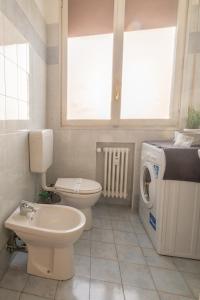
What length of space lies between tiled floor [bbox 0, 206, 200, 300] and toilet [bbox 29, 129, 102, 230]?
1.08 ft

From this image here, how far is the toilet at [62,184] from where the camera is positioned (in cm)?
146

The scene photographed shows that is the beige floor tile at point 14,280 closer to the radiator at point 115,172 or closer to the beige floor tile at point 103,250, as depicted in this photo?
the beige floor tile at point 103,250

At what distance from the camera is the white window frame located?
178cm

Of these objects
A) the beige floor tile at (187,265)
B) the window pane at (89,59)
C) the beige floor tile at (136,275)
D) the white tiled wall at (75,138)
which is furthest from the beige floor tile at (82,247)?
the window pane at (89,59)

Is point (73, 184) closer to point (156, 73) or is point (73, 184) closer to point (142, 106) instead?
point (142, 106)

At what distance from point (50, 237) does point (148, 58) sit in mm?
1930

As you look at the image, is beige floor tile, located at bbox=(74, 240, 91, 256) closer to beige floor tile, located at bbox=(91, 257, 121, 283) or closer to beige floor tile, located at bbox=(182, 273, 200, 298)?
beige floor tile, located at bbox=(91, 257, 121, 283)

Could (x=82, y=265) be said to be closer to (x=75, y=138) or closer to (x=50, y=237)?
(x=50, y=237)

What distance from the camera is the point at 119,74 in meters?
1.91

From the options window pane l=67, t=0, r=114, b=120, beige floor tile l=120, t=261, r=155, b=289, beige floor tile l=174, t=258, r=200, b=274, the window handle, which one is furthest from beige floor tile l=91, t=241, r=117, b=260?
the window handle

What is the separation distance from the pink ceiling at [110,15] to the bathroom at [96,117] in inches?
0.4

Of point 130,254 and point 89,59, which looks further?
point 89,59

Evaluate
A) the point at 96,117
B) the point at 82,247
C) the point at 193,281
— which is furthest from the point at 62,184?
the point at 193,281

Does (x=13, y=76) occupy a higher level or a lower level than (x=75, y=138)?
higher
